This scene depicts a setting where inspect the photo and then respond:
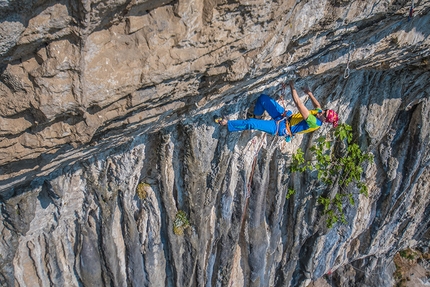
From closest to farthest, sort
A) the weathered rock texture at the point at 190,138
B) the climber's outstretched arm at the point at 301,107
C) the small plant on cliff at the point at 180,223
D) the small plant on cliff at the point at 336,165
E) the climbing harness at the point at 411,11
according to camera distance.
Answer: the weathered rock texture at the point at 190,138 → the climbing harness at the point at 411,11 → the climber's outstretched arm at the point at 301,107 → the small plant on cliff at the point at 180,223 → the small plant on cliff at the point at 336,165

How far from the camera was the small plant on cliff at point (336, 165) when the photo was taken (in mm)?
8413

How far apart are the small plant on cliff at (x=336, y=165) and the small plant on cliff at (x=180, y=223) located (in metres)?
2.69

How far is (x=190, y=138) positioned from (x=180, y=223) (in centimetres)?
225

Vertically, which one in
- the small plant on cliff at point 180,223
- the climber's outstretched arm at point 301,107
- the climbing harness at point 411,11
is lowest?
the small plant on cliff at point 180,223

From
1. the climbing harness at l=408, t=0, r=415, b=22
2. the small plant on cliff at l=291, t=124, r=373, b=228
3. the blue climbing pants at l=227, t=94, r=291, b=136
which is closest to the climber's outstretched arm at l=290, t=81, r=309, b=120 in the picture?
the blue climbing pants at l=227, t=94, r=291, b=136

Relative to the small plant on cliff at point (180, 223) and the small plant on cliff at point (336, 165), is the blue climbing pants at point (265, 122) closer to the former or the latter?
the small plant on cliff at point (336, 165)

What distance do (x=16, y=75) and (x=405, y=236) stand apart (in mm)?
13453

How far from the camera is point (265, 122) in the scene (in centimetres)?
643

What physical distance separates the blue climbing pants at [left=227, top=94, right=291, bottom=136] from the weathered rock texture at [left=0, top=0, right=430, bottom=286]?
27 centimetres

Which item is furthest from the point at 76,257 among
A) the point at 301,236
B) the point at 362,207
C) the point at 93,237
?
the point at 362,207

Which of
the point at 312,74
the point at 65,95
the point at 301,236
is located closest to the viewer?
the point at 65,95

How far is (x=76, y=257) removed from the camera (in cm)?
751

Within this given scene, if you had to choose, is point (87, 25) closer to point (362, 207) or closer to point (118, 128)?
point (118, 128)

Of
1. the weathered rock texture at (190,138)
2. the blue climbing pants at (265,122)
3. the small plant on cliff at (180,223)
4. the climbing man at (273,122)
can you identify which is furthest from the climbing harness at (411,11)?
the small plant on cliff at (180,223)
